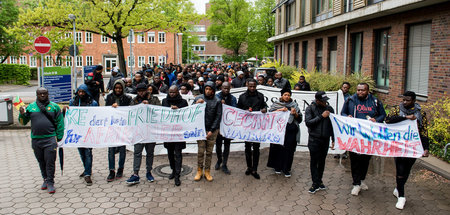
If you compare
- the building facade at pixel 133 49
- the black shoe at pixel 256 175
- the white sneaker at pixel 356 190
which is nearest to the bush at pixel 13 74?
the building facade at pixel 133 49

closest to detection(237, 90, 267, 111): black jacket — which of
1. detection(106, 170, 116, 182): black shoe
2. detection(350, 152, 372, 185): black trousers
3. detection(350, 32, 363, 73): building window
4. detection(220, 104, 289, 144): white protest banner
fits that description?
detection(220, 104, 289, 144): white protest banner

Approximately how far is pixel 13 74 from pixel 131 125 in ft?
99.7

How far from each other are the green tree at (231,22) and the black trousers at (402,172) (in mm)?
52363

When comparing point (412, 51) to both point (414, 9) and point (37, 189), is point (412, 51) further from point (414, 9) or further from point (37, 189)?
point (37, 189)

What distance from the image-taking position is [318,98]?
6.30m

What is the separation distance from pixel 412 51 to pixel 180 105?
883 centimetres

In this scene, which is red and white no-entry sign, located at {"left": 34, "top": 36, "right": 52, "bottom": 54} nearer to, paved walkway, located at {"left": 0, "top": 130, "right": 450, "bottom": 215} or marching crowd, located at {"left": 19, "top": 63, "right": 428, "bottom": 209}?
paved walkway, located at {"left": 0, "top": 130, "right": 450, "bottom": 215}

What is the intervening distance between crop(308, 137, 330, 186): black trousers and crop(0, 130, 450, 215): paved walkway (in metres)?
0.33

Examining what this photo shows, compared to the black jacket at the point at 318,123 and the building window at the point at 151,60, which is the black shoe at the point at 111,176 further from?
the building window at the point at 151,60

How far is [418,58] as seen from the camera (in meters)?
11.8

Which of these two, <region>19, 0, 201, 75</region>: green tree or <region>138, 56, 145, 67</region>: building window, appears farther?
<region>138, 56, 145, 67</region>: building window

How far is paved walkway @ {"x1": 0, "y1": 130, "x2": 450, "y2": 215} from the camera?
222 inches

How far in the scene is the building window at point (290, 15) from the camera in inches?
1097

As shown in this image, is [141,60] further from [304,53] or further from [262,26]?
[304,53]
